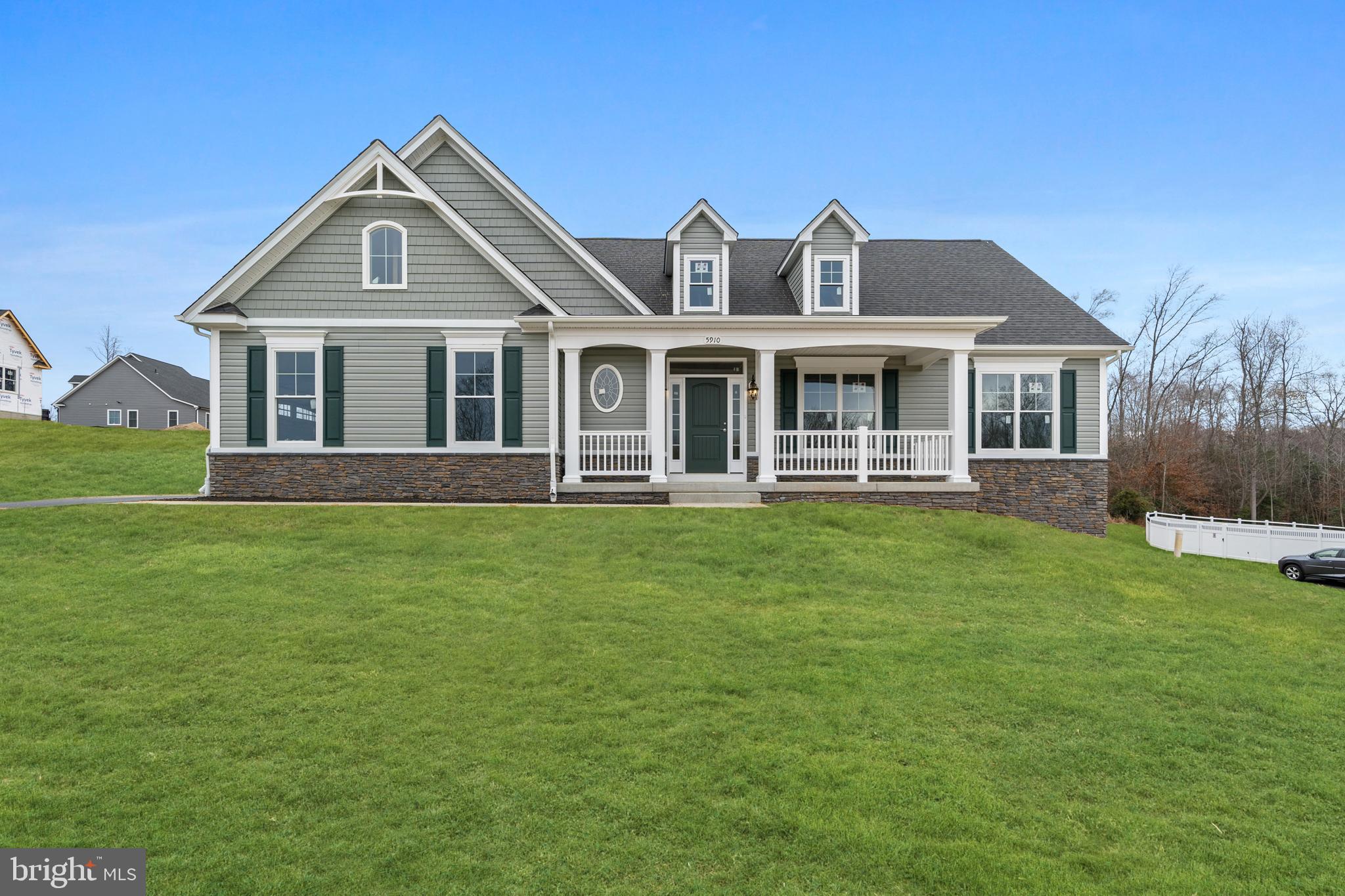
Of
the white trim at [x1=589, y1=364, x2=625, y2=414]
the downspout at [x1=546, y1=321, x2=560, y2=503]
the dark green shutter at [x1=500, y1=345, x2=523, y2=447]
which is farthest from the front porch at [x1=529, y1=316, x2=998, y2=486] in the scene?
the dark green shutter at [x1=500, y1=345, x2=523, y2=447]

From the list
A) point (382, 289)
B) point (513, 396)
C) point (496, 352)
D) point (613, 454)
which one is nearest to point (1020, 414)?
point (613, 454)

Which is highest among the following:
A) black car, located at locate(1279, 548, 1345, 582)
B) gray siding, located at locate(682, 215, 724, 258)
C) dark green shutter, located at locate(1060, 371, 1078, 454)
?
gray siding, located at locate(682, 215, 724, 258)

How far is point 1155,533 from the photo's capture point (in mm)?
22812

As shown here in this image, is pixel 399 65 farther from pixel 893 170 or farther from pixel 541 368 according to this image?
pixel 893 170

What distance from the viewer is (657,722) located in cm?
504

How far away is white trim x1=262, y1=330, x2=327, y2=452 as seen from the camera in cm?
1355

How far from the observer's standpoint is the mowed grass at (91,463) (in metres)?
17.2

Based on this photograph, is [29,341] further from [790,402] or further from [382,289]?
[790,402]

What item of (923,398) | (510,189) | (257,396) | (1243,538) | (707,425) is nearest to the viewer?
(257,396)

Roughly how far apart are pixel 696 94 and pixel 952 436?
20671 mm

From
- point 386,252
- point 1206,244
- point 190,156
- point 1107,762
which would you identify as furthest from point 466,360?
point 1206,244

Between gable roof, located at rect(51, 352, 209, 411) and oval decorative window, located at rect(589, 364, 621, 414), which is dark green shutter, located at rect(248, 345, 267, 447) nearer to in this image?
oval decorative window, located at rect(589, 364, 621, 414)

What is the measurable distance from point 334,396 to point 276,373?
4.15 ft

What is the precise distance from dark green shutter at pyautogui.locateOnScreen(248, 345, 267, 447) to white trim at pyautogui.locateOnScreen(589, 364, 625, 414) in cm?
655
